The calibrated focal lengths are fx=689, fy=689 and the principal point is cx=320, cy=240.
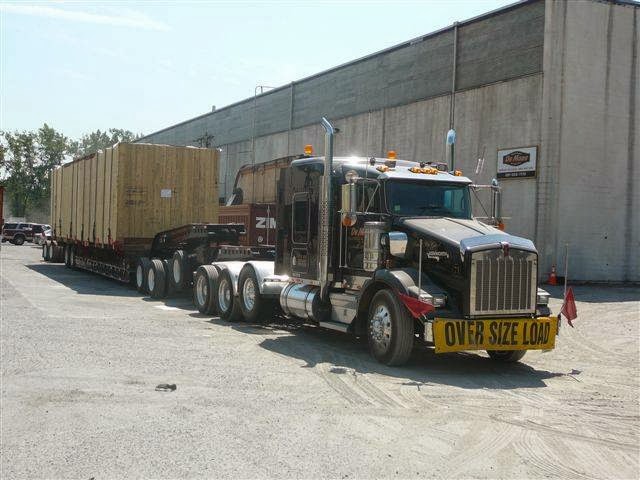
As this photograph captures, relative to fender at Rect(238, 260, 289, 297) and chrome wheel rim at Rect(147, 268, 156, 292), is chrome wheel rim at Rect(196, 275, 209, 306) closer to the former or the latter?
fender at Rect(238, 260, 289, 297)

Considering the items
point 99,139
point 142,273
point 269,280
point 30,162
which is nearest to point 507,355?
point 269,280

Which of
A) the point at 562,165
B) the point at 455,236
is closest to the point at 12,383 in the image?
the point at 455,236

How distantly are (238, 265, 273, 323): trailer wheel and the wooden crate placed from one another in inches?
330

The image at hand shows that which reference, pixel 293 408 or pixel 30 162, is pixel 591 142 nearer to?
pixel 293 408

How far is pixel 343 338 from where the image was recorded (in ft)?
38.5

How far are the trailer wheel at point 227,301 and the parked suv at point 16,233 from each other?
159ft

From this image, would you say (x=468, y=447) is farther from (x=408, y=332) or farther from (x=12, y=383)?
(x=12, y=383)

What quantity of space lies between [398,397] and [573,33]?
67.1 ft

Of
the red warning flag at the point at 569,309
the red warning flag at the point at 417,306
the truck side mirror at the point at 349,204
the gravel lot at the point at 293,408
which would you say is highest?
the truck side mirror at the point at 349,204

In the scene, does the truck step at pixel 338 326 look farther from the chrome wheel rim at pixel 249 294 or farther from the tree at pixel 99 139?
the tree at pixel 99 139

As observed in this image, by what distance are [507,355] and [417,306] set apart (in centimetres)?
216

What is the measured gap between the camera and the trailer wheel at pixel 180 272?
1739cm

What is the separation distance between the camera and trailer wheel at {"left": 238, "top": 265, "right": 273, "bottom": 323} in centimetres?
1265

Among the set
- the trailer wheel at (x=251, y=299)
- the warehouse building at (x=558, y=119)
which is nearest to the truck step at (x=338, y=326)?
the trailer wheel at (x=251, y=299)
